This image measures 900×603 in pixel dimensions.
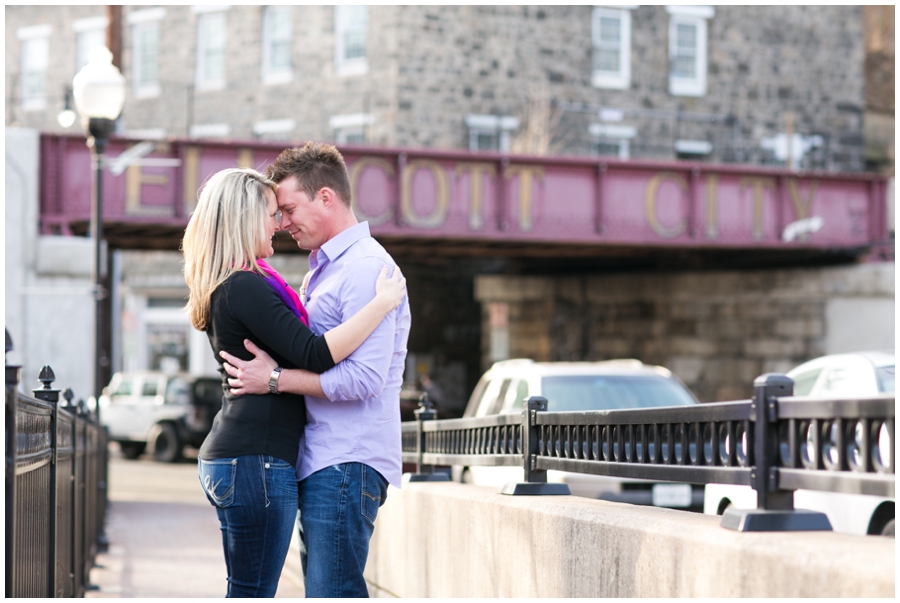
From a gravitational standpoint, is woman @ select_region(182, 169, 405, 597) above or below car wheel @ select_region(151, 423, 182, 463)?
above

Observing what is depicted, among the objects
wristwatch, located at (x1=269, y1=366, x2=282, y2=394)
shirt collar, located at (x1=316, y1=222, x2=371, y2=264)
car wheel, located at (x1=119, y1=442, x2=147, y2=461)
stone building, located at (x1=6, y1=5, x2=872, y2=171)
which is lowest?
car wheel, located at (x1=119, y1=442, x2=147, y2=461)

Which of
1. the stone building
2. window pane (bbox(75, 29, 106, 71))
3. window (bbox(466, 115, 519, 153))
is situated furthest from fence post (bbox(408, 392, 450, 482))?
window pane (bbox(75, 29, 106, 71))

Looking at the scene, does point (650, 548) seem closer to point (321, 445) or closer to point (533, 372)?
point (321, 445)

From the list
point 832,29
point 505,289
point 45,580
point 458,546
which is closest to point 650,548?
point 458,546

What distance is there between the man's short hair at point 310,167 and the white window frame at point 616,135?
95.0ft

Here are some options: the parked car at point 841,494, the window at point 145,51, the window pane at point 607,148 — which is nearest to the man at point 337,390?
the parked car at point 841,494

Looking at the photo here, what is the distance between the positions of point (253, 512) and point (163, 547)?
796cm

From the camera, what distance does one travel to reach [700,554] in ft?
10.9

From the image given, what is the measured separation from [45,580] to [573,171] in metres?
18.5

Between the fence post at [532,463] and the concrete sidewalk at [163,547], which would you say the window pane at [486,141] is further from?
the fence post at [532,463]

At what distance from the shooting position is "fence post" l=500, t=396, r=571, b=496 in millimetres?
5004

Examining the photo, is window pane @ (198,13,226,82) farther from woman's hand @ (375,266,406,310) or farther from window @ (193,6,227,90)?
woman's hand @ (375,266,406,310)

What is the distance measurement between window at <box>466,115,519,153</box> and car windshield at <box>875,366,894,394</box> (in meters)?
23.7

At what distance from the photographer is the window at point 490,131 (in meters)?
31.3
